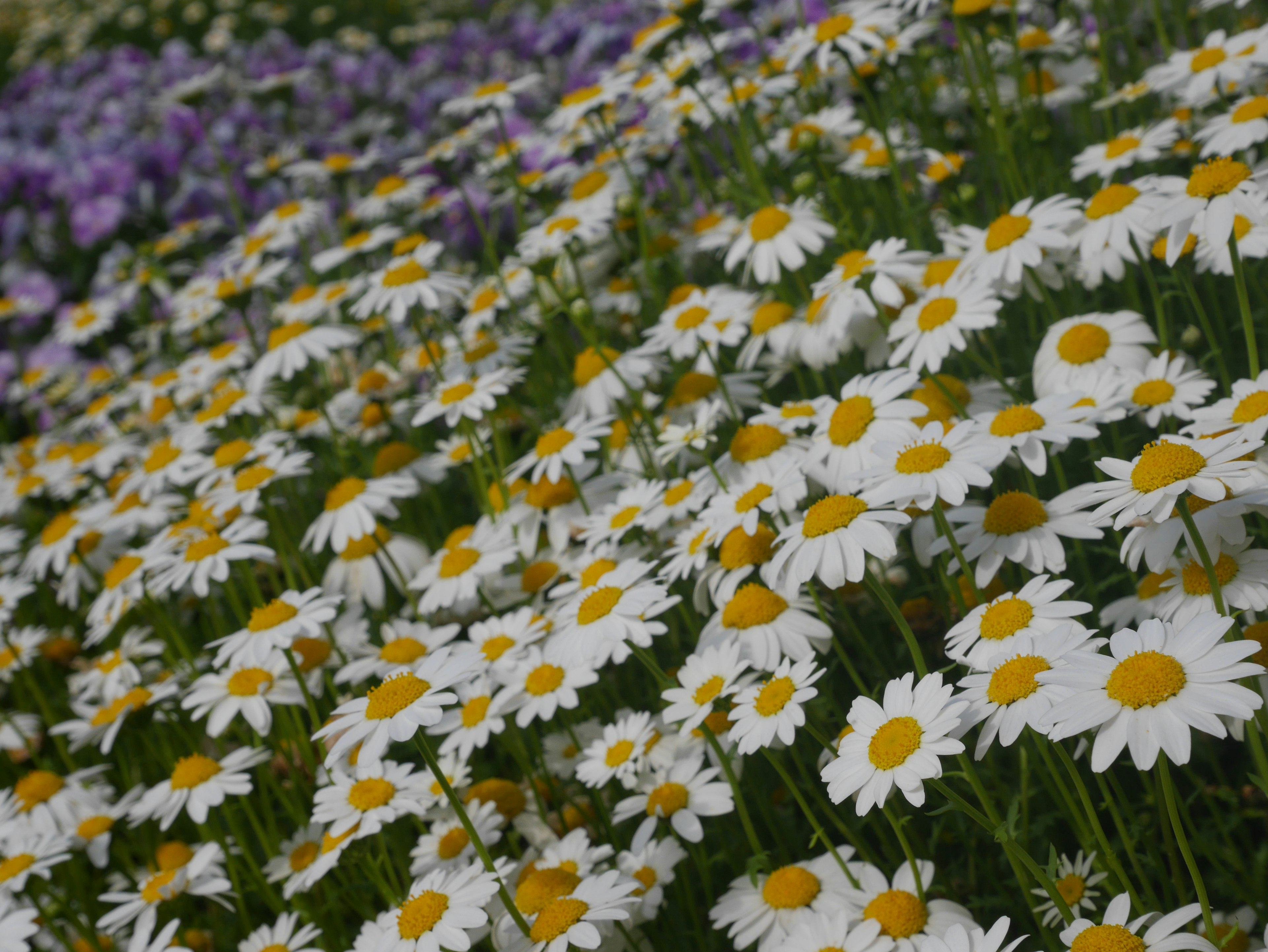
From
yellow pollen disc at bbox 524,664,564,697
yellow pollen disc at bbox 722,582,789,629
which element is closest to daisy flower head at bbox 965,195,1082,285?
yellow pollen disc at bbox 722,582,789,629

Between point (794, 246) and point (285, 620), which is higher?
point (794, 246)

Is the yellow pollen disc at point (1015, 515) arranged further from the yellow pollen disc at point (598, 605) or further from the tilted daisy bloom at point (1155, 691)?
the yellow pollen disc at point (598, 605)

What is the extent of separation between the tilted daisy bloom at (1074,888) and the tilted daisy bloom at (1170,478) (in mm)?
620

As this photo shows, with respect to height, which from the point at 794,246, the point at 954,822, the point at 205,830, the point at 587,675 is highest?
the point at 794,246

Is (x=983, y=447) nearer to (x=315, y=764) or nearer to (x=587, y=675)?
(x=587, y=675)

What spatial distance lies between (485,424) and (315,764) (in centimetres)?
137

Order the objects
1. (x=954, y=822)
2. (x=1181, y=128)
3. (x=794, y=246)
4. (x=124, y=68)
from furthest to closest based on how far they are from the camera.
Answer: (x=124, y=68)
(x=1181, y=128)
(x=794, y=246)
(x=954, y=822)

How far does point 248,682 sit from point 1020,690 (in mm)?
2136

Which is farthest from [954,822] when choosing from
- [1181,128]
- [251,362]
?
[251,362]

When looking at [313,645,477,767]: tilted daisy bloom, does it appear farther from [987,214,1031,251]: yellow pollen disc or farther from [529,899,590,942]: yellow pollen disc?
[987,214,1031,251]: yellow pollen disc

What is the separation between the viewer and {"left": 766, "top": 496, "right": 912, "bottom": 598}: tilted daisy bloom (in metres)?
1.91

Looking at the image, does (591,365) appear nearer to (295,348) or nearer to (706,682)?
→ (295,348)

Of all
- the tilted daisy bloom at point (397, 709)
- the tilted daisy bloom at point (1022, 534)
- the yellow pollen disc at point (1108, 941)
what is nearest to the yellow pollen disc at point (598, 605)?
the tilted daisy bloom at point (397, 709)

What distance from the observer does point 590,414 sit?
12.4 ft
